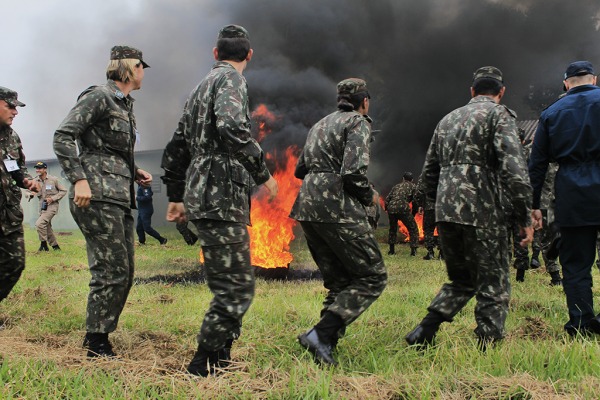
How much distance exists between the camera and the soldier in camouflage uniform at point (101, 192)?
3.11 m

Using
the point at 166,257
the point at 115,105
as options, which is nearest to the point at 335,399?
the point at 115,105

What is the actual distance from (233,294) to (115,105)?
152 centimetres

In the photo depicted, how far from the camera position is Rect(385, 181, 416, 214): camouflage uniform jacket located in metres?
11.6

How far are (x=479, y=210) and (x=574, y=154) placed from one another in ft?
3.00

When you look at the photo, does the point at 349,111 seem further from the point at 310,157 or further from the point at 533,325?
the point at 533,325

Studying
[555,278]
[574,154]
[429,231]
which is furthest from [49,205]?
[574,154]

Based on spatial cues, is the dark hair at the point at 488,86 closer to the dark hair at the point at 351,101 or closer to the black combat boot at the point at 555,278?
the dark hair at the point at 351,101

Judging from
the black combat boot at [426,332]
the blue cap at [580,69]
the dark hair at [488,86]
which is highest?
the blue cap at [580,69]

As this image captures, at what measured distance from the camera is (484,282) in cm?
335

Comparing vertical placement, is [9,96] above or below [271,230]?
above

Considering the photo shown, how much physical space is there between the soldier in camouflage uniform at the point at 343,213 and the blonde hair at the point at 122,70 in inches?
52.5

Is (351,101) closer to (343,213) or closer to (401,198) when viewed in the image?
(343,213)

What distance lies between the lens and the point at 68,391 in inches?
97.7

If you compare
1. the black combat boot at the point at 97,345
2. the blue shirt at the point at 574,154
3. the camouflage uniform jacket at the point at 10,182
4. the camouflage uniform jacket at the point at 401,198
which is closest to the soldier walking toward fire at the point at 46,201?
the camouflage uniform jacket at the point at 10,182
